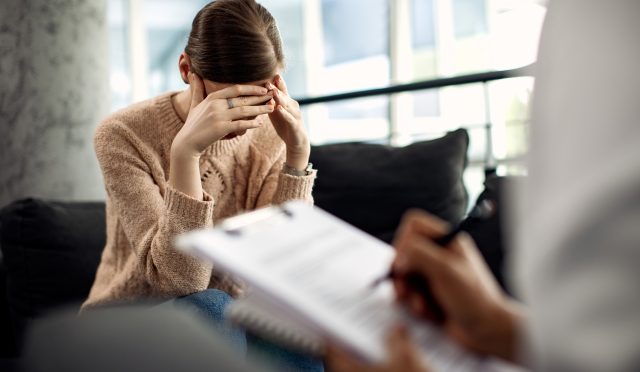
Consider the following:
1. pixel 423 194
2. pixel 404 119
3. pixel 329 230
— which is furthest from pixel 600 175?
pixel 404 119

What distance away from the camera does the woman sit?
1.25 meters

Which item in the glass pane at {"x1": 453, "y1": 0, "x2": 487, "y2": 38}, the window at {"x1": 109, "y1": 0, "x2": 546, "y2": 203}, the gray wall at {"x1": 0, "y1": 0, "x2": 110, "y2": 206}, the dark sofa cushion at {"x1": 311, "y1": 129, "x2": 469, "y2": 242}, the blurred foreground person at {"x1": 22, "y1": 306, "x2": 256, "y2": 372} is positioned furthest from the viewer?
the glass pane at {"x1": 453, "y1": 0, "x2": 487, "y2": 38}

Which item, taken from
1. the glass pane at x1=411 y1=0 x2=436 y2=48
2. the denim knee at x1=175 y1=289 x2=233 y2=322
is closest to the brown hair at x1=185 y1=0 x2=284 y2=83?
the denim knee at x1=175 y1=289 x2=233 y2=322

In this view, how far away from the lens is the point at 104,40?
8.31ft

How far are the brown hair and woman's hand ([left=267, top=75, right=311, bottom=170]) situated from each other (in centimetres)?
5

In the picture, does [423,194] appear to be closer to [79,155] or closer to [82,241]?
[82,241]

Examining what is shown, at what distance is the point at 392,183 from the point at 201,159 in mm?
563

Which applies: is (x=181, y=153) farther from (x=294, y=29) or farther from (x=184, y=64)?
(x=294, y=29)

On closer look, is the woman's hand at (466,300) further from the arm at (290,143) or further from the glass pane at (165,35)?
the glass pane at (165,35)

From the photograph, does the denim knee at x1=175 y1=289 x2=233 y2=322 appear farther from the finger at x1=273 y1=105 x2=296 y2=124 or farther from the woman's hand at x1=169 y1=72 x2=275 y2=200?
the finger at x1=273 y1=105 x2=296 y2=124

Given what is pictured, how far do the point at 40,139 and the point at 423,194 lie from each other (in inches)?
55.2

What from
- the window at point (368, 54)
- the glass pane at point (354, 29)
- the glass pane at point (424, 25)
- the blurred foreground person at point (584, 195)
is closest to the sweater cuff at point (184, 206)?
the blurred foreground person at point (584, 195)

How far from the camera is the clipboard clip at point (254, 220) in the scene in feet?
2.02

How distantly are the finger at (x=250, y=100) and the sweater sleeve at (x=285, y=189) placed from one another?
192 mm
